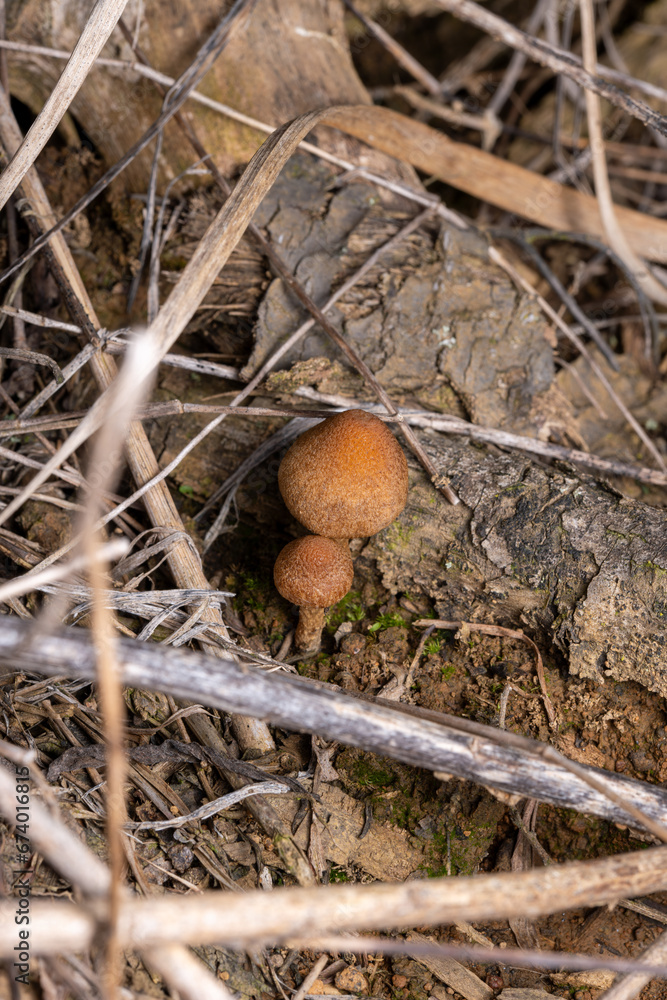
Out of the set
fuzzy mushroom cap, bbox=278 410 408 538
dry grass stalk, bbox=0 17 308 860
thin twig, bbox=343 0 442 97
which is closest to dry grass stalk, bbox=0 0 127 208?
dry grass stalk, bbox=0 17 308 860

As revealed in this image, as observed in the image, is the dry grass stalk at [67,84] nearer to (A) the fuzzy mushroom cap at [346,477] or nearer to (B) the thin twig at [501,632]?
(A) the fuzzy mushroom cap at [346,477]

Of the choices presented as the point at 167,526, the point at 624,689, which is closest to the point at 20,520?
the point at 167,526

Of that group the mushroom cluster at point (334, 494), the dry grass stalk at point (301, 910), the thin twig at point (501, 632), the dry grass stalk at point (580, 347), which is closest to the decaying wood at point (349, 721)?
the dry grass stalk at point (301, 910)

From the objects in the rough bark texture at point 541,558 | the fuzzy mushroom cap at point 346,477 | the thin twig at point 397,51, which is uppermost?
the thin twig at point 397,51

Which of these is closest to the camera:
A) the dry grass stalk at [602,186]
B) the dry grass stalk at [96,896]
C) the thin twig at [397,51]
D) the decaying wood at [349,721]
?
the dry grass stalk at [96,896]

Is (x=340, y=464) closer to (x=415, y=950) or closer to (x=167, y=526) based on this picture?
(x=167, y=526)

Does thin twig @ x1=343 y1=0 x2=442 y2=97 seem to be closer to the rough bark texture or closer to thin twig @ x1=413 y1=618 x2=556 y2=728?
the rough bark texture
